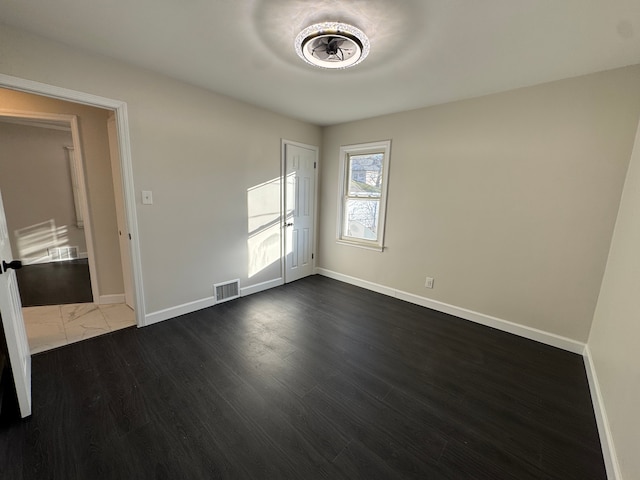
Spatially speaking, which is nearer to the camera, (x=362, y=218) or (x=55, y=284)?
(x=55, y=284)

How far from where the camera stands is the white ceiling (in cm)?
146

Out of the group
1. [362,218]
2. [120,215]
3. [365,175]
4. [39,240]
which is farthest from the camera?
[39,240]

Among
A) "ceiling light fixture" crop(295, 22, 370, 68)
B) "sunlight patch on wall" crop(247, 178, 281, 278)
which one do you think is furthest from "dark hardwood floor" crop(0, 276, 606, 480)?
"ceiling light fixture" crop(295, 22, 370, 68)

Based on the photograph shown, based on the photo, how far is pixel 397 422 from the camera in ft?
5.24

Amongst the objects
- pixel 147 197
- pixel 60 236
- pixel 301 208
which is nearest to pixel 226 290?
pixel 147 197

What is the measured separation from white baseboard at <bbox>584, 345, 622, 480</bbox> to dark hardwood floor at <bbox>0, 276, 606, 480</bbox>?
1.8 inches

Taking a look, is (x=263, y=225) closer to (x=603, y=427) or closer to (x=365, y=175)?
(x=365, y=175)

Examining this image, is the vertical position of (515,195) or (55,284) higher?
(515,195)

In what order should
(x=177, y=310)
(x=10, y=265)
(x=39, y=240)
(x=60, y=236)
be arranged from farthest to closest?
(x=60, y=236), (x=39, y=240), (x=177, y=310), (x=10, y=265)

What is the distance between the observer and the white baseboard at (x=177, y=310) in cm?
262

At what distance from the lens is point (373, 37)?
1717 mm

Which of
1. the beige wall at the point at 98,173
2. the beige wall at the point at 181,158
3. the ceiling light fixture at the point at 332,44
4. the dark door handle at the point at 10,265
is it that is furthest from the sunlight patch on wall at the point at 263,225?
the dark door handle at the point at 10,265

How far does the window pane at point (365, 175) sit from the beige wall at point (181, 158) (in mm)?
1153

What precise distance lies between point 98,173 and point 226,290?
1.96 meters
